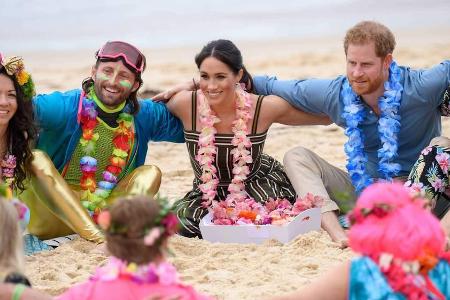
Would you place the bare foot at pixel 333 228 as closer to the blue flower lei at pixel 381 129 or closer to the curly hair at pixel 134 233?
the blue flower lei at pixel 381 129

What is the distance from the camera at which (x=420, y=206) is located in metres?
3.15

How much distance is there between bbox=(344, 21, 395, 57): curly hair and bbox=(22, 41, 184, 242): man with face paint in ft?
4.55

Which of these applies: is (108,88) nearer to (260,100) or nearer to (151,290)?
(260,100)

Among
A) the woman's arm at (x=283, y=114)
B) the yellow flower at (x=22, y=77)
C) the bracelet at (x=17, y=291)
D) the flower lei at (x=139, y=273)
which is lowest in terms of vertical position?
the bracelet at (x=17, y=291)

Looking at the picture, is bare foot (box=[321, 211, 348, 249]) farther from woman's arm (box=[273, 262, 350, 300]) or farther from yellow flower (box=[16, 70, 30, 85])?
woman's arm (box=[273, 262, 350, 300])

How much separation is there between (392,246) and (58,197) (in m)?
2.83

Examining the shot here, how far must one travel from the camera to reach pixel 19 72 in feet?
17.4

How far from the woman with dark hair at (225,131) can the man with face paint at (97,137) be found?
1.03 feet

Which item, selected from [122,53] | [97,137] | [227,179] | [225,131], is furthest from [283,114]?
[97,137]

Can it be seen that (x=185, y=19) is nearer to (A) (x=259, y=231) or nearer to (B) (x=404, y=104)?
(B) (x=404, y=104)

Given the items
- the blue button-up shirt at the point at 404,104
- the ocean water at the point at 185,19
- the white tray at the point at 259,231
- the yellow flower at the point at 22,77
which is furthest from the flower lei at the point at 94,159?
the ocean water at the point at 185,19

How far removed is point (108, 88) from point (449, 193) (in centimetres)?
224

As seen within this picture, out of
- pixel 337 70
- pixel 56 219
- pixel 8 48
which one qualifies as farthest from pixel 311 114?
pixel 8 48

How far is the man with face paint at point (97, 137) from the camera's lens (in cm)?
570
